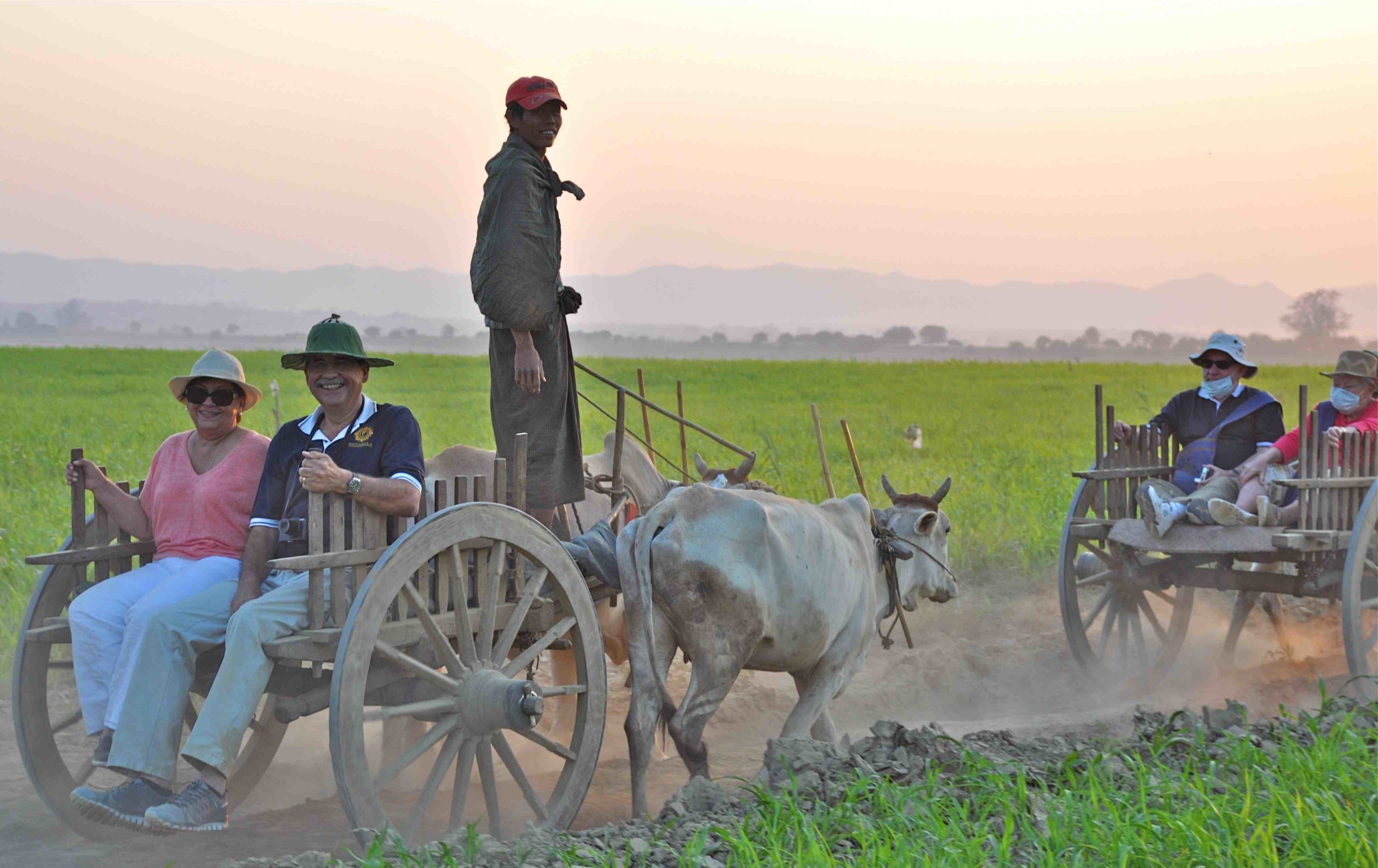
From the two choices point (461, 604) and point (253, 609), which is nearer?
point (253, 609)

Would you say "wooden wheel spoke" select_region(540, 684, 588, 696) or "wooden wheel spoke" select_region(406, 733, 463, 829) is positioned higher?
"wooden wheel spoke" select_region(540, 684, 588, 696)

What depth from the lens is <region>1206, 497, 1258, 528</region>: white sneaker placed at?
281 inches

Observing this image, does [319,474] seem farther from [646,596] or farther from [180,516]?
[646,596]

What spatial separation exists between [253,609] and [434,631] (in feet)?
2.04

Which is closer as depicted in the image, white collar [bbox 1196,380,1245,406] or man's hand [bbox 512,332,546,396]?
man's hand [bbox 512,332,546,396]

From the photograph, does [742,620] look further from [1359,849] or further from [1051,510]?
[1051,510]

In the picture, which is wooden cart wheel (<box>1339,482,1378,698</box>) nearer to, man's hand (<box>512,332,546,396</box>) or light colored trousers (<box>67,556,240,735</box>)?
man's hand (<box>512,332,546,396</box>)

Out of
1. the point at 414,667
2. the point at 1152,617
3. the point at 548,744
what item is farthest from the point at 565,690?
the point at 1152,617

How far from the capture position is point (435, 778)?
4.57 metres

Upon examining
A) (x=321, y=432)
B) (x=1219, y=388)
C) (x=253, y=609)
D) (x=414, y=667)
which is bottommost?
(x=414, y=667)

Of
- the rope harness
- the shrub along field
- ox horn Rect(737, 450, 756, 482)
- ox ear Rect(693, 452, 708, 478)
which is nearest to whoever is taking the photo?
the rope harness

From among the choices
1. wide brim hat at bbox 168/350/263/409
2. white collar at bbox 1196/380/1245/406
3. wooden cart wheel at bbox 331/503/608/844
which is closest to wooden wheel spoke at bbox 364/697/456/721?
wooden cart wheel at bbox 331/503/608/844

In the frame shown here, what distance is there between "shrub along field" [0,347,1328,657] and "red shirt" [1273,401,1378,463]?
138 inches

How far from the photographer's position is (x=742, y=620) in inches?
215
